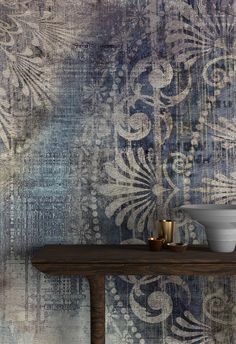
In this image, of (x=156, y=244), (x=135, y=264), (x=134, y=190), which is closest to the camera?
(x=135, y=264)

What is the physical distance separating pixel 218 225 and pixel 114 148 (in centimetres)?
53

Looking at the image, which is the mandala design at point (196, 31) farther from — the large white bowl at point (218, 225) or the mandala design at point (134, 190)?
the large white bowl at point (218, 225)

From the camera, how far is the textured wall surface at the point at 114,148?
198 centimetres

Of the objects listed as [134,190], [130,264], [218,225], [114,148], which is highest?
[114,148]

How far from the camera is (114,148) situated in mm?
1998

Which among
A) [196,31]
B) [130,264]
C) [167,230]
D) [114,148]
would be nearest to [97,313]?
[130,264]

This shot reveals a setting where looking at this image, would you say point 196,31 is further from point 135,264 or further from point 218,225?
point 135,264

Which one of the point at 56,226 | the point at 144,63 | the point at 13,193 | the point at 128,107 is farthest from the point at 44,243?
the point at 144,63

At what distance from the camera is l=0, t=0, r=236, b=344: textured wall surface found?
198 cm

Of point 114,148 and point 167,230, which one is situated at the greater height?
point 114,148

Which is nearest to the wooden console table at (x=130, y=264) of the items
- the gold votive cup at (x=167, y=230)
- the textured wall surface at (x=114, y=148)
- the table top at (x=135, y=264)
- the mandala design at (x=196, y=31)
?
the table top at (x=135, y=264)

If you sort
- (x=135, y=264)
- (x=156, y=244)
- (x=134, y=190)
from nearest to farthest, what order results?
(x=135, y=264), (x=156, y=244), (x=134, y=190)

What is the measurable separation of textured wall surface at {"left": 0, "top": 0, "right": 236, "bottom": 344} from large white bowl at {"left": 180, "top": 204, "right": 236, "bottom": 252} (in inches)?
8.8

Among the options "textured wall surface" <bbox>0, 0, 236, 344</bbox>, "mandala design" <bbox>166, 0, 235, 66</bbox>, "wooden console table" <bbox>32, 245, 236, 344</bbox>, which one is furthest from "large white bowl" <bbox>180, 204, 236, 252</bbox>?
"mandala design" <bbox>166, 0, 235, 66</bbox>
